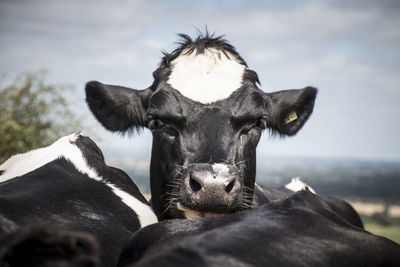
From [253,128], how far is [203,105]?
23.0 inches

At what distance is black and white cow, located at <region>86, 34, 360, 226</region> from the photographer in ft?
12.8

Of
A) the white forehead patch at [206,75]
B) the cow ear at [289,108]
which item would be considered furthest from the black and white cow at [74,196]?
the cow ear at [289,108]

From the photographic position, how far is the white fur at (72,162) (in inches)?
180

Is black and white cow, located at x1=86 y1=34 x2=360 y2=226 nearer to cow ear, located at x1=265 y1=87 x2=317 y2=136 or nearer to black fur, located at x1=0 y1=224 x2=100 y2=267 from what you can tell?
cow ear, located at x1=265 y1=87 x2=317 y2=136

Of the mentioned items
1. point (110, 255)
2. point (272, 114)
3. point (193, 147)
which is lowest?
point (110, 255)

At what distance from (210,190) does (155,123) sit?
1.40m

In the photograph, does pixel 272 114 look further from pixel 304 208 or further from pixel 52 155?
pixel 304 208

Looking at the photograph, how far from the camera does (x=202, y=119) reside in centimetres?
449

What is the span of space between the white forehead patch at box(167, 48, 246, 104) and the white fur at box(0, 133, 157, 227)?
1127 millimetres

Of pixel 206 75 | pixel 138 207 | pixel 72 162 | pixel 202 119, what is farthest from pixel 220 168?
pixel 72 162

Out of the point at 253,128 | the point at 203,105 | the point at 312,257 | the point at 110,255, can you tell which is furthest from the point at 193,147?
the point at 312,257

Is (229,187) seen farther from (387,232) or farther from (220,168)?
(387,232)

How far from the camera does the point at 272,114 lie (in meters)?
5.55

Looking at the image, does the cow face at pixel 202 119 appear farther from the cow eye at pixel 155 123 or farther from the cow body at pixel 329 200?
the cow body at pixel 329 200
